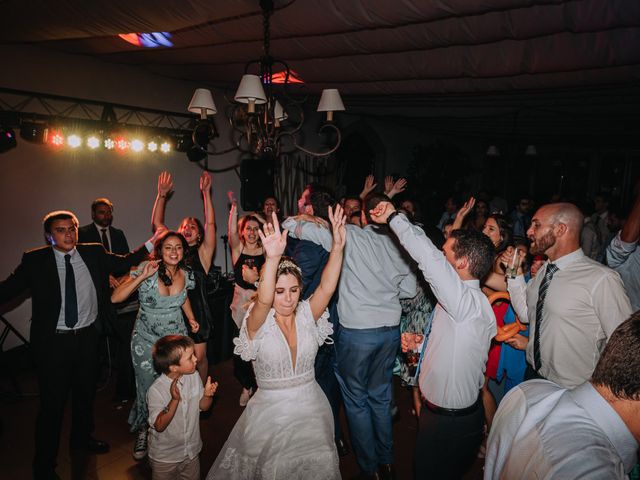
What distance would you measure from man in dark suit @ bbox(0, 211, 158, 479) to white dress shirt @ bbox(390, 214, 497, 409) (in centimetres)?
213

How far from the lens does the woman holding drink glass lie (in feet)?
12.1

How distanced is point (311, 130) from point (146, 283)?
5.84 metres

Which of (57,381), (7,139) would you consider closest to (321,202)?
(57,381)

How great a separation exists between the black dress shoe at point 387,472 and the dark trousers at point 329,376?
38cm

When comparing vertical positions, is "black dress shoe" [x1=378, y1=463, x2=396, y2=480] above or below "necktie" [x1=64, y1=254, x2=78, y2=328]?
below

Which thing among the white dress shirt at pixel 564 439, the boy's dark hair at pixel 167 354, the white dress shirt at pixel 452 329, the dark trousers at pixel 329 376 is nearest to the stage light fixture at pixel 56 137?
the boy's dark hair at pixel 167 354

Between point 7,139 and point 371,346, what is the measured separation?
410cm

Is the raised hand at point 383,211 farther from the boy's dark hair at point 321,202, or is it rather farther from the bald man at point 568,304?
the boy's dark hair at point 321,202

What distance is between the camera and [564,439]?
3.05ft

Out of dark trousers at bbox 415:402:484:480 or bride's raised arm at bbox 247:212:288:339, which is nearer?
bride's raised arm at bbox 247:212:288:339

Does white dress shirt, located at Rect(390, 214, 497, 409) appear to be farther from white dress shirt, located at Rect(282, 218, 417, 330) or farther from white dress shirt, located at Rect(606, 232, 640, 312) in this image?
white dress shirt, located at Rect(606, 232, 640, 312)

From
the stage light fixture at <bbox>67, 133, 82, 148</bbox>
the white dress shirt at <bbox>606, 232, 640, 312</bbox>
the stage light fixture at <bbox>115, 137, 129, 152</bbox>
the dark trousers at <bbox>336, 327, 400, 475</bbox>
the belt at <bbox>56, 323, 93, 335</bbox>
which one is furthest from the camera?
the stage light fixture at <bbox>115, 137, 129, 152</bbox>

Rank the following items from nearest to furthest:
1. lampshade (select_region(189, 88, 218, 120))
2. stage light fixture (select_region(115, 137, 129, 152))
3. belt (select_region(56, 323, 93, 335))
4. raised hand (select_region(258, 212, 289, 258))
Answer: raised hand (select_region(258, 212, 289, 258)) → belt (select_region(56, 323, 93, 335)) → lampshade (select_region(189, 88, 218, 120)) → stage light fixture (select_region(115, 137, 129, 152))

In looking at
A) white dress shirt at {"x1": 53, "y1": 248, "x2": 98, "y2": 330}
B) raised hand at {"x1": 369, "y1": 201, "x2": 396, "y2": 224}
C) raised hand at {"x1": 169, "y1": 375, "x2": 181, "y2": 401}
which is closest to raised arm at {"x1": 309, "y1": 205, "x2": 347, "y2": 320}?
raised hand at {"x1": 369, "y1": 201, "x2": 396, "y2": 224}
